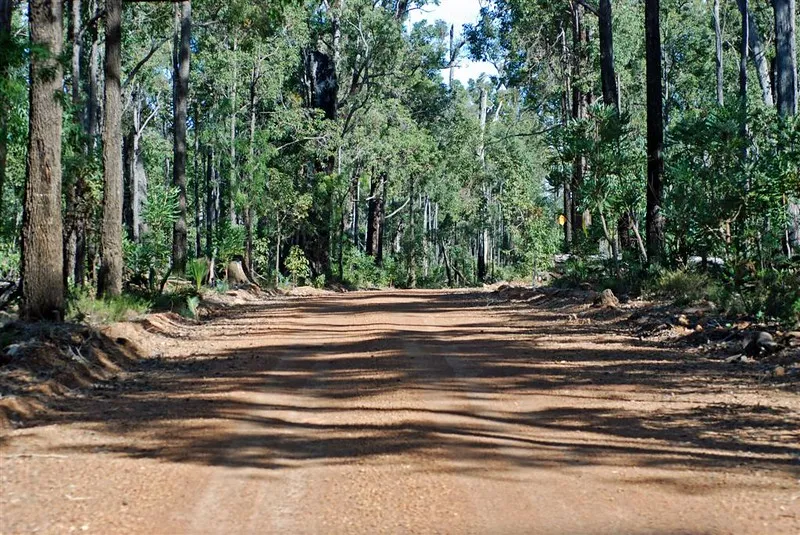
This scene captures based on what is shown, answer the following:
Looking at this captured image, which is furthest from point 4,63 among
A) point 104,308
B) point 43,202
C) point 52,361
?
point 104,308

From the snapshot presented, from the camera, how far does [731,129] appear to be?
17.9m

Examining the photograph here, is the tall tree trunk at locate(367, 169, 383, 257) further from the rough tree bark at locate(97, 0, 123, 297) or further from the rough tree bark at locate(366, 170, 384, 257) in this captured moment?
the rough tree bark at locate(97, 0, 123, 297)

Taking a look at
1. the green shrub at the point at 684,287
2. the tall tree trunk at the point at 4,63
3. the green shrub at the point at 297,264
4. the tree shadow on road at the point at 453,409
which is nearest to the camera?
the tree shadow on road at the point at 453,409

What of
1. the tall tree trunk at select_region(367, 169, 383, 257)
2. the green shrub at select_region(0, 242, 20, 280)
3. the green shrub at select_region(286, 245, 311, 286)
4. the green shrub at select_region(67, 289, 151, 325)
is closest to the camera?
the green shrub at select_region(67, 289, 151, 325)

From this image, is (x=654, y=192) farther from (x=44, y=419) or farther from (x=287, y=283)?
(x=287, y=283)

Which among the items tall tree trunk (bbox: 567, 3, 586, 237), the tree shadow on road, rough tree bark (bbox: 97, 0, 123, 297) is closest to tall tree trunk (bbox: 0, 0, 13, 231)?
rough tree bark (bbox: 97, 0, 123, 297)

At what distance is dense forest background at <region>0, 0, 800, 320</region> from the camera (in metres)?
16.1

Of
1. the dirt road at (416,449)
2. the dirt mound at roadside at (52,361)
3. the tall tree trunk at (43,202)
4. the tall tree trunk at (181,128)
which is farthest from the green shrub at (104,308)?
the tall tree trunk at (181,128)

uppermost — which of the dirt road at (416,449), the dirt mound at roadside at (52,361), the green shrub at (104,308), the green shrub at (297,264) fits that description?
the green shrub at (297,264)

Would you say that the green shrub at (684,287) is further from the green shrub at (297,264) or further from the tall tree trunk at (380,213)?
the tall tree trunk at (380,213)

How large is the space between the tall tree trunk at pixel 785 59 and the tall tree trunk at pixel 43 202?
16737mm

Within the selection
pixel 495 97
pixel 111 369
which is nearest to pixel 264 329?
pixel 111 369

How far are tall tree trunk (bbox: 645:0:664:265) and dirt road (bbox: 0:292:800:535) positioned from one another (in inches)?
371

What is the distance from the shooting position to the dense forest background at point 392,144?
16109mm
